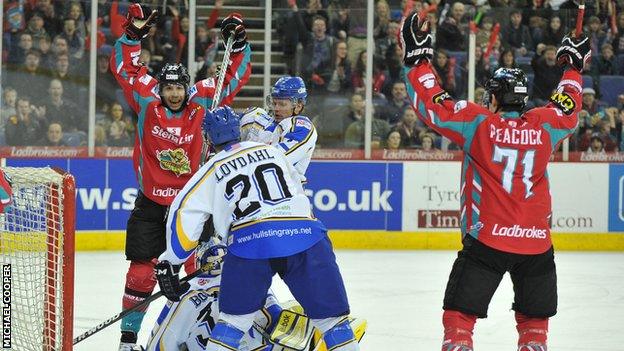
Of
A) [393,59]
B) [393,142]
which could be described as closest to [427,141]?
[393,142]

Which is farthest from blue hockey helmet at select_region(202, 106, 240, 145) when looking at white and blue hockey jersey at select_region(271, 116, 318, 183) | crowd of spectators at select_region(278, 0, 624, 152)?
crowd of spectators at select_region(278, 0, 624, 152)

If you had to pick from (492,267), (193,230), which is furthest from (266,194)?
(492,267)

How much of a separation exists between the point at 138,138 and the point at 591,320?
2.72 m

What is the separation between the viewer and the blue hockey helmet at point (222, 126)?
15.5 feet

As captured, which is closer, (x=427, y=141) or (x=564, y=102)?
(x=564, y=102)

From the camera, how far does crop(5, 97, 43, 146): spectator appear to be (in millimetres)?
9875

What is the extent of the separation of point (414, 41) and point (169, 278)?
1205mm

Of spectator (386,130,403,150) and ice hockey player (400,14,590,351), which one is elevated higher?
ice hockey player (400,14,590,351)

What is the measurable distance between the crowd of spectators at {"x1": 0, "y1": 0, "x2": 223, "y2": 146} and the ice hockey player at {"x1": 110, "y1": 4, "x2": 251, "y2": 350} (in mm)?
3896

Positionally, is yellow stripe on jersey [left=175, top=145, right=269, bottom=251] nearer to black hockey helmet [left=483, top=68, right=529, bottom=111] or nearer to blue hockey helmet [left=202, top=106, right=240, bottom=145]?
blue hockey helmet [left=202, top=106, right=240, bottom=145]

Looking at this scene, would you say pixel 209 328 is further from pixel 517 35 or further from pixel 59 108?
pixel 517 35

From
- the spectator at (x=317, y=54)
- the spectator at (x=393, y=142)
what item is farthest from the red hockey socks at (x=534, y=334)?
the spectator at (x=317, y=54)

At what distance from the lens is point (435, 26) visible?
1082cm

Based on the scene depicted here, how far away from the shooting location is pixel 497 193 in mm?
4660
